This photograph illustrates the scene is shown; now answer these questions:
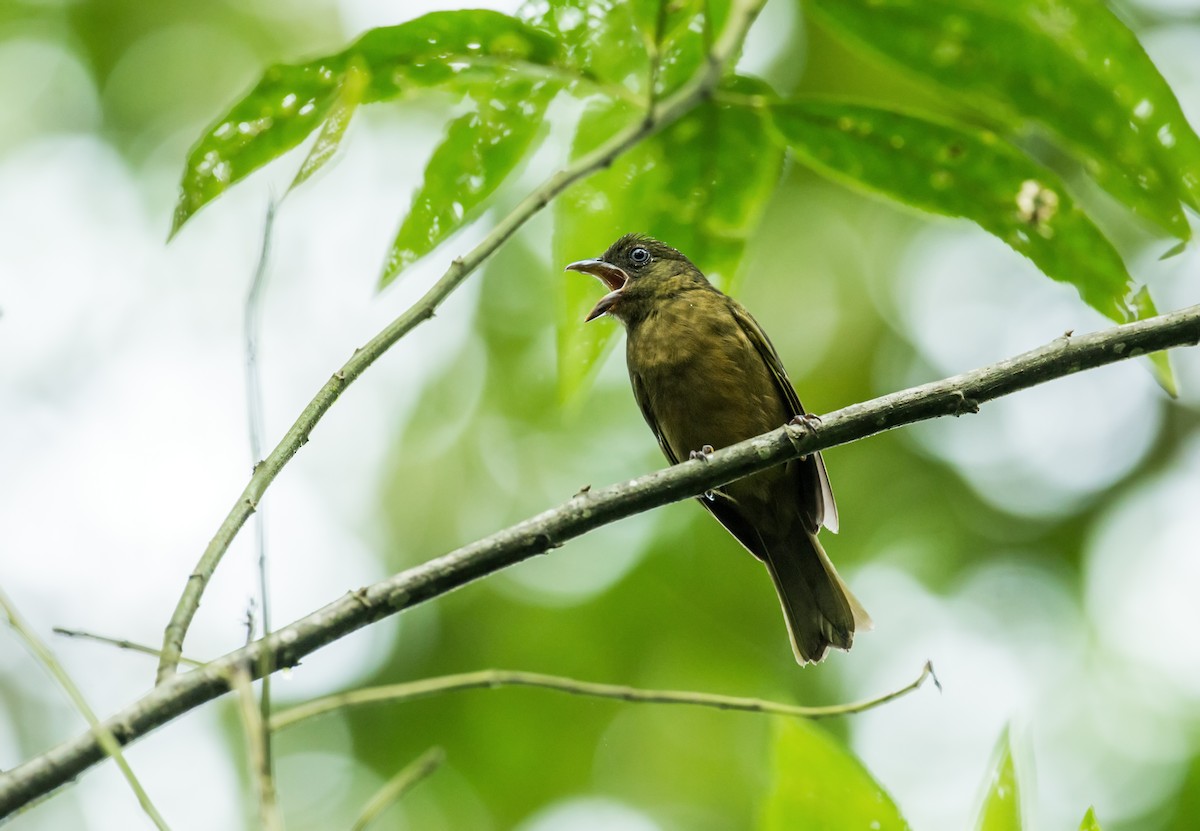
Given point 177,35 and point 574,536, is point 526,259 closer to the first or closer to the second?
point 177,35

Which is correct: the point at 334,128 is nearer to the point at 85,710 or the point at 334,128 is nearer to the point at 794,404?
the point at 85,710

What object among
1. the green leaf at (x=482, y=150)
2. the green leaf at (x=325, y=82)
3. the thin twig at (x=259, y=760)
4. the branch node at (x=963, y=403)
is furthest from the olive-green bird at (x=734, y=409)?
the thin twig at (x=259, y=760)

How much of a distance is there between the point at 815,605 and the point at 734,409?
97 cm

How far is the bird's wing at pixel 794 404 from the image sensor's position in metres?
4.99

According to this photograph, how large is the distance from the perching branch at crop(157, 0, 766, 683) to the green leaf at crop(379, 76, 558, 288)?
0.16 metres

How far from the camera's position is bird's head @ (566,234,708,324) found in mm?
5320

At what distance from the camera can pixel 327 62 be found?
7.06 ft

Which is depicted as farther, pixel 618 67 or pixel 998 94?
pixel 618 67

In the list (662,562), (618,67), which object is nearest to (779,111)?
(618,67)

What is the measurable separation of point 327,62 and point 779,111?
2.99 feet

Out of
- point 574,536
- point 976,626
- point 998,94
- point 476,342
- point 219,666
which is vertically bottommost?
point 976,626

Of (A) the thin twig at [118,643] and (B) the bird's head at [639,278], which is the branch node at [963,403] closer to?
(A) the thin twig at [118,643]

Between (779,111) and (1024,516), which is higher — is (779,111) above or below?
above

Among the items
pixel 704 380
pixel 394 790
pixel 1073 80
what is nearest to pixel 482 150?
pixel 1073 80
